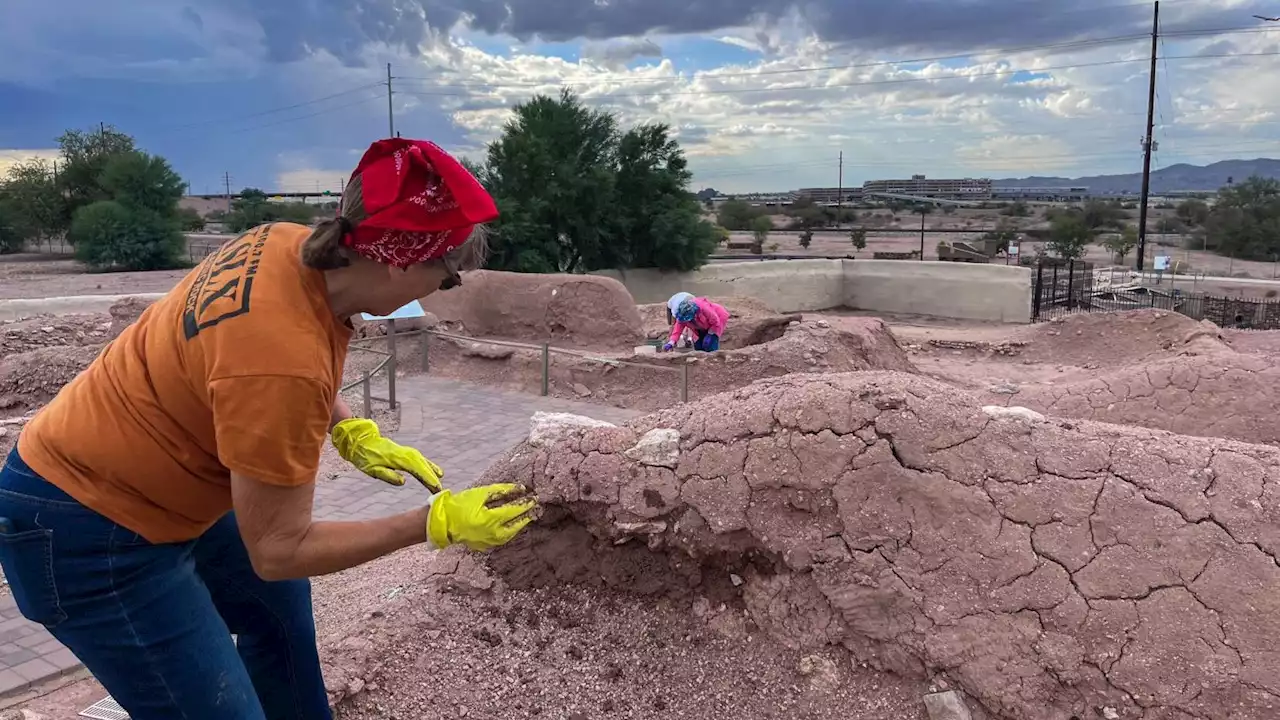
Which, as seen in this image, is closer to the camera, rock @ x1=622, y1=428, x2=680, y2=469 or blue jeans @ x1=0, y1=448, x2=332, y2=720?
blue jeans @ x1=0, y1=448, x2=332, y2=720

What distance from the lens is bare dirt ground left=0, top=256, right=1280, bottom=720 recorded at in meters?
2.73

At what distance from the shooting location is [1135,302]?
63.9ft

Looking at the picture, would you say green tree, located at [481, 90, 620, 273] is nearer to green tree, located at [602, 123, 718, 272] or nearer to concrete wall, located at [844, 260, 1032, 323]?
green tree, located at [602, 123, 718, 272]

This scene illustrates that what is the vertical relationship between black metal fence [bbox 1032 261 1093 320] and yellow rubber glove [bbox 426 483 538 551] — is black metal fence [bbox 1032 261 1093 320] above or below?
below

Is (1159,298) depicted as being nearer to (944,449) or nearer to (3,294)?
(944,449)

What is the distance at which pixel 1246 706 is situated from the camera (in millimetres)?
2574

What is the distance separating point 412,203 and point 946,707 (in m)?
2.18

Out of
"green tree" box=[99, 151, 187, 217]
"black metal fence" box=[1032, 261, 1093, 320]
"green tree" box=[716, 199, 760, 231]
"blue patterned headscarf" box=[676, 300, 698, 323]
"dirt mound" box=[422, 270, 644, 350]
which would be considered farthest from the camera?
"green tree" box=[716, 199, 760, 231]

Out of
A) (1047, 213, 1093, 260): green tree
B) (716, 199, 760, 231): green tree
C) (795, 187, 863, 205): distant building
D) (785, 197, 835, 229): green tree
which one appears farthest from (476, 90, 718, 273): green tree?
(795, 187, 863, 205): distant building

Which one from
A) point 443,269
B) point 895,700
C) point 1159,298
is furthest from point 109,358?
point 1159,298

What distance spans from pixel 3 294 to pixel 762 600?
23.4 metres

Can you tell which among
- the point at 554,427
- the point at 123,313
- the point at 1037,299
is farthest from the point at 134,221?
the point at 554,427

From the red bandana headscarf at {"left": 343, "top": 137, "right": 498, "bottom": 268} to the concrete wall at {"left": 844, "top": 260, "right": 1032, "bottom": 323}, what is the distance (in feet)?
64.8

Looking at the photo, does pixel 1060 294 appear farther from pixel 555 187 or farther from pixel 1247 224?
pixel 1247 224
